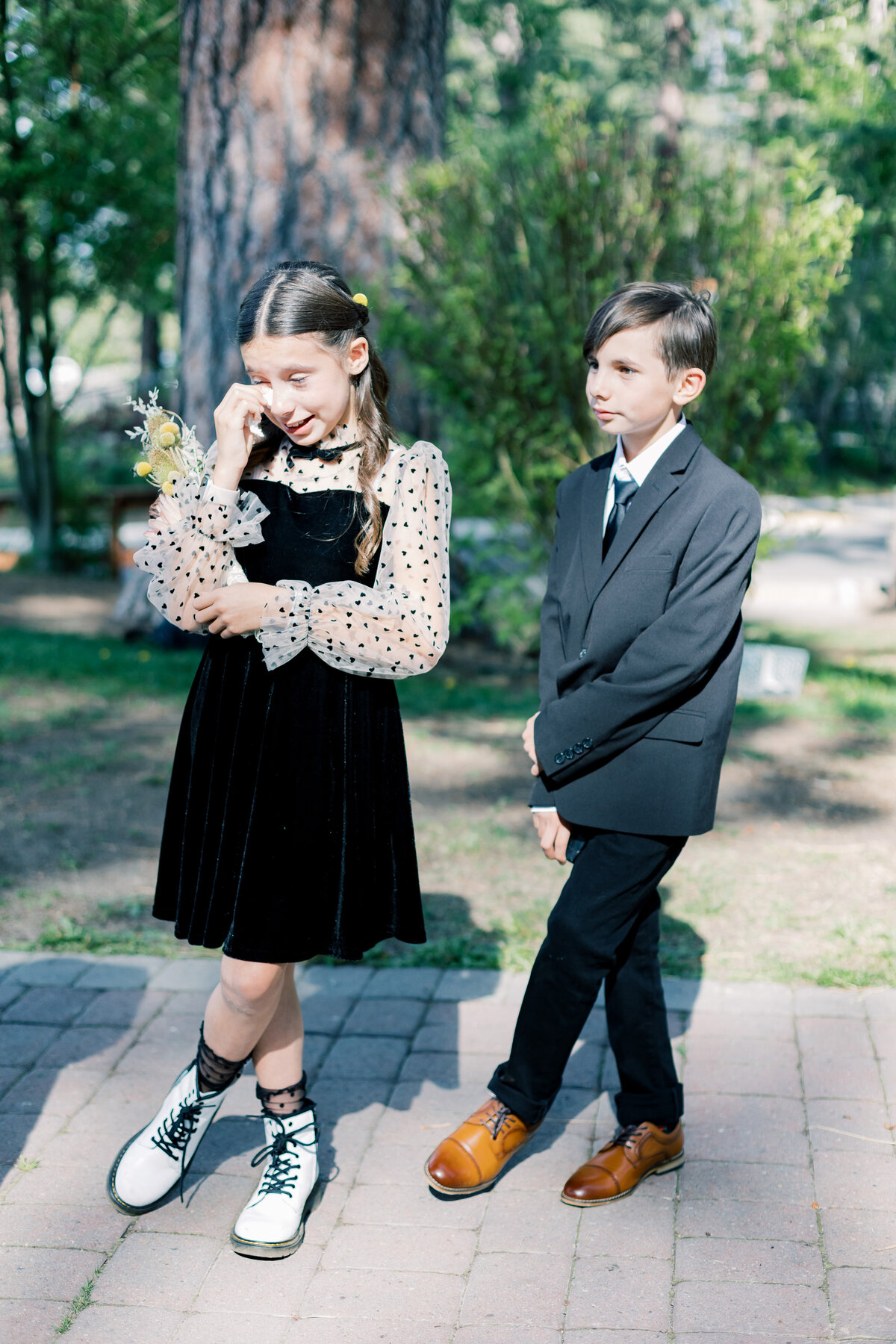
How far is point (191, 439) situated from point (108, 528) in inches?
441

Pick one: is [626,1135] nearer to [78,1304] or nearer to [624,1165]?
[624,1165]

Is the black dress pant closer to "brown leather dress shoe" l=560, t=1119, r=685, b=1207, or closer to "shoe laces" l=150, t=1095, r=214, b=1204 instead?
"brown leather dress shoe" l=560, t=1119, r=685, b=1207

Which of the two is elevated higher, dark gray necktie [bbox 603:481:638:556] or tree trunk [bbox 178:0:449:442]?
tree trunk [bbox 178:0:449:442]

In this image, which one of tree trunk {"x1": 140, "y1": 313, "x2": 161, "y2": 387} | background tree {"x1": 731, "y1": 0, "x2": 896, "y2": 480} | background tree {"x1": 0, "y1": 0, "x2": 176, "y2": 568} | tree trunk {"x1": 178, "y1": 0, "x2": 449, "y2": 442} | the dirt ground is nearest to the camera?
the dirt ground

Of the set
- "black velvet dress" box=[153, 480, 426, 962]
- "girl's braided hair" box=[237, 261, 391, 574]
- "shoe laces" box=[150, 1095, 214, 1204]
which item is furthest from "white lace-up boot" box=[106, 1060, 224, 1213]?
"girl's braided hair" box=[237, 261, 391, 574]

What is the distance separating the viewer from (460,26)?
89.1ft

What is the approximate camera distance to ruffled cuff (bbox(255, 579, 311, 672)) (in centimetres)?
233

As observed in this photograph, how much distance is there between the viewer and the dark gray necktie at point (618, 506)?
2.56m

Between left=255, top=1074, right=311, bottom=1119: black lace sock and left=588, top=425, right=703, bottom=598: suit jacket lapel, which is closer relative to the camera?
left=588, top=425, right=703, bottom=598: suit jacket lapel

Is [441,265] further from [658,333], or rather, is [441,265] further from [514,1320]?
[514,1320]

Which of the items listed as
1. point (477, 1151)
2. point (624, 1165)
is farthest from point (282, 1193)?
point (624, 1165)

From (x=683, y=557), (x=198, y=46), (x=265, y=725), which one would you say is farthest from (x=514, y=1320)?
(x=198, y=46)

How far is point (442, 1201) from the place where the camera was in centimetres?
271

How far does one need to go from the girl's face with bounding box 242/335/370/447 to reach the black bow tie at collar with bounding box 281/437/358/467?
0.08 metres
